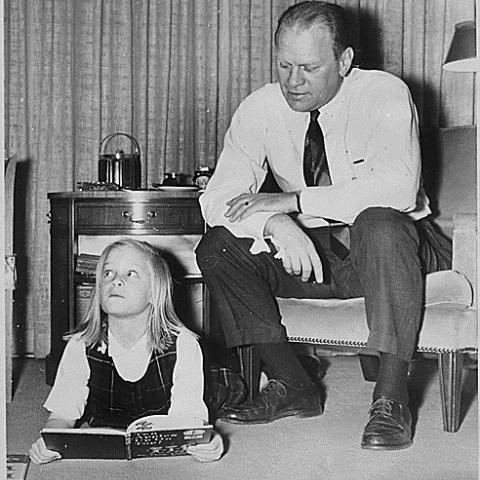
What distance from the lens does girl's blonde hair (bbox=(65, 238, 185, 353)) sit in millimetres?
1311

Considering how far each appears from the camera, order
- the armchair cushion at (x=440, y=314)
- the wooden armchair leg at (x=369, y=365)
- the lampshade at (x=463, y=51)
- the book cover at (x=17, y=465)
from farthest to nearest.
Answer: the wooden armchair leg at (x=369, y=365)
the armchair cushion at (x=440, y=314)
the lampshade at (x=463, y=51)
the book cover at (x=17, y=465)

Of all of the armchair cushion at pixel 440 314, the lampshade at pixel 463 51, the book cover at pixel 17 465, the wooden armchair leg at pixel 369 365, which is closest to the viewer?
the book cover at pixel 17 465

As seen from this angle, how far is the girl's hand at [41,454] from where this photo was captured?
1218mm

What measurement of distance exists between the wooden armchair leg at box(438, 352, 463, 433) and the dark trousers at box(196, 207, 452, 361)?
0.09 meters

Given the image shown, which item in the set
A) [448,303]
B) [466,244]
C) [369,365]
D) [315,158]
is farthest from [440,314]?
[315,158]

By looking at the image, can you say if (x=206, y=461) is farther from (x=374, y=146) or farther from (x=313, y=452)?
(x=374, y=146)

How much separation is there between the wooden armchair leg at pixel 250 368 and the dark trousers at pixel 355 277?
0.06 m

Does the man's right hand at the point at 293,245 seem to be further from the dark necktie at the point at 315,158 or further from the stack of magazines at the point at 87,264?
A: the stack of magazines at the point at 87,264

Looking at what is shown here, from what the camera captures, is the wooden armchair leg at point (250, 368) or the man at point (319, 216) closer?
the man at point (319, 216)

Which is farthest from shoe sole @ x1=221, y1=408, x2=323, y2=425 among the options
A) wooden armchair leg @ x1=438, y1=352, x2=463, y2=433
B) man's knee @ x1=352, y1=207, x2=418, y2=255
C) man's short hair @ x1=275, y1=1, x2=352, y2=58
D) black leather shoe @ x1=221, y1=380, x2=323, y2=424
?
man's short hair @ x1=275, y1=1, x2=352, y2=58

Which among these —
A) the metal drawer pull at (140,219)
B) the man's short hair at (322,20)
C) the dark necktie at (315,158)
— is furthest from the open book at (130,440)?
the man's short hair at (322,20)

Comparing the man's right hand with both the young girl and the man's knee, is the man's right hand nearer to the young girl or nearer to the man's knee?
the man's knee

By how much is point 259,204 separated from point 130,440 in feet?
1.55

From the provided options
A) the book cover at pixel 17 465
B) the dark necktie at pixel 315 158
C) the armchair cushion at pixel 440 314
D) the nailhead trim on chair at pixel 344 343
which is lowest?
the book cover at pixel 17 465
